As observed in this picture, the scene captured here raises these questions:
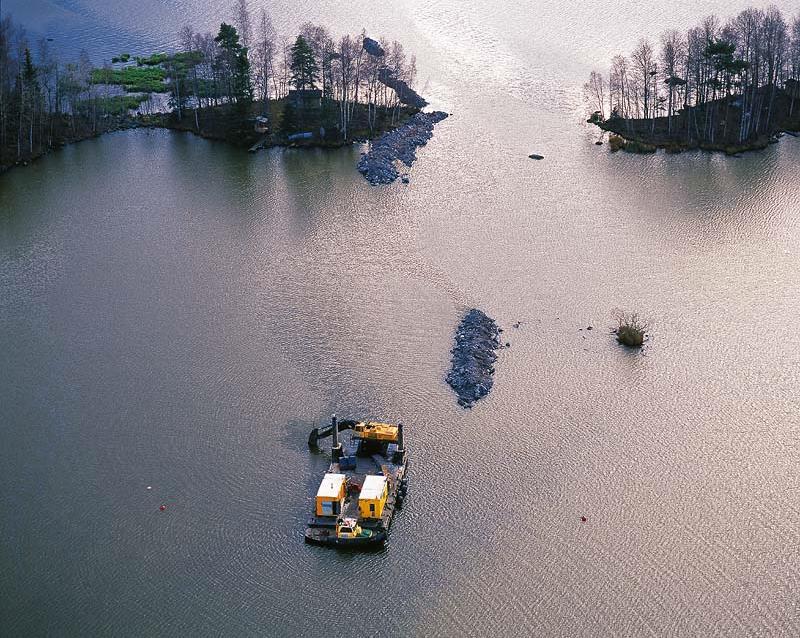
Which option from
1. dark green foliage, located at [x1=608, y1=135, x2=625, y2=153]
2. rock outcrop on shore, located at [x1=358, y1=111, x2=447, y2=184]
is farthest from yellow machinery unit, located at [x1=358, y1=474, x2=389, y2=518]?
dark green foliage, located at [x1=608, y1=135, x2=625, y2=153]

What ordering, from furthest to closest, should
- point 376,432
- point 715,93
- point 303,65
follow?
point 303,65
point 715,93
point 376,432

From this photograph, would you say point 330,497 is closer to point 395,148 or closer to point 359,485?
point 359,485

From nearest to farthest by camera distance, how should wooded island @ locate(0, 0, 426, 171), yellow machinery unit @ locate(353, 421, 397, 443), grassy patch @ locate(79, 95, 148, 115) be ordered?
yellow machinery unit @ locate(353, 421, 397, 443) < wooded island @ locate(0, 0, 426, 171) < grassy patch @ locate(79, 95, 148, 115)

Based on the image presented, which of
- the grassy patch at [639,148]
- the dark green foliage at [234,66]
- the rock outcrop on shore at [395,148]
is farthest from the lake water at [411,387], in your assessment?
the dark green foliage at [234,66]

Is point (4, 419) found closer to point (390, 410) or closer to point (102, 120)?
point (390, 410)

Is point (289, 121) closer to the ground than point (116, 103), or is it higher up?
closer to the ground

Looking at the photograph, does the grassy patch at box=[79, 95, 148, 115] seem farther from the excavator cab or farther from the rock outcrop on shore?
the excavator cab

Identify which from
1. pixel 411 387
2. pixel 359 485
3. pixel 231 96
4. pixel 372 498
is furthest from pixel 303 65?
pixel 372 498
